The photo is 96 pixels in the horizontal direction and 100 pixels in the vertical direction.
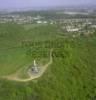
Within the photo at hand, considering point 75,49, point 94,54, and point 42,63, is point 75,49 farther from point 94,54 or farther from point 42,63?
point 42,63

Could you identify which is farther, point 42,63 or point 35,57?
point 35,57

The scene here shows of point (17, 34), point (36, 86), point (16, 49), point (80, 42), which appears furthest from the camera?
point (17, 34)

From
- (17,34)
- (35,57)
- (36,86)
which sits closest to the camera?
(36,86)

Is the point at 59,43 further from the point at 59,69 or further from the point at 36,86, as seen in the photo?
the point at 36,86

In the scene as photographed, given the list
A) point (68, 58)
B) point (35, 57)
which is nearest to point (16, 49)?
point (35, 57)

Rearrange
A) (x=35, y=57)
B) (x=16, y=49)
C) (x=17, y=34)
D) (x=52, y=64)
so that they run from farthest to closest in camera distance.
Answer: (x=17, y=34)
(x=16, y=49)
(x=35, y=57)
(x=52, y=64)

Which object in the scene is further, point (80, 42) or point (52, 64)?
point (80, 42)

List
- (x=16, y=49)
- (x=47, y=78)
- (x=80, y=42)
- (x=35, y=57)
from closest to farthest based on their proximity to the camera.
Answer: (x=47, y=78), (x=35, y=57), (x=16, y=49), (x=80, y=42)

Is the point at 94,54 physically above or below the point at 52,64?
below

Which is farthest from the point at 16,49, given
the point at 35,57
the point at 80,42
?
the point at 80,42
